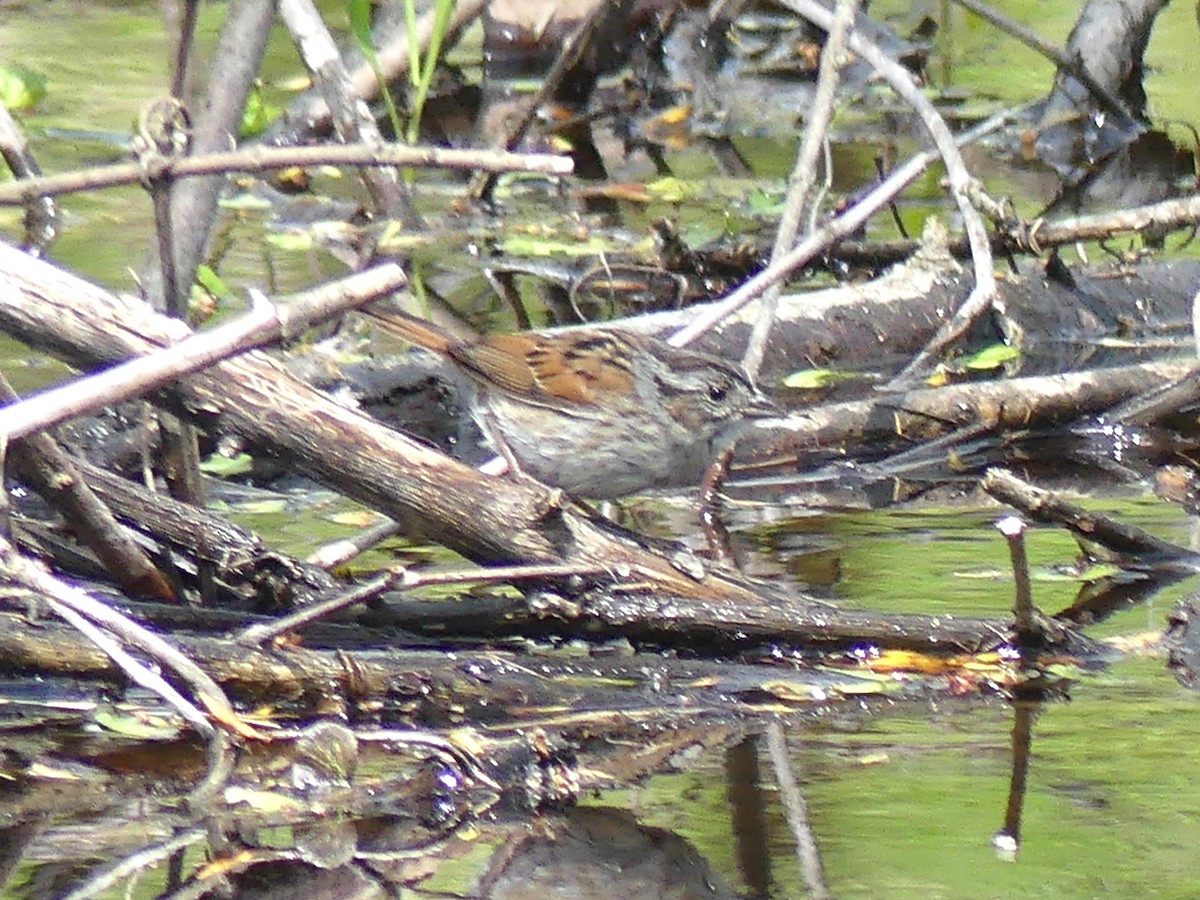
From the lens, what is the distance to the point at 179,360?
3695 millimetres

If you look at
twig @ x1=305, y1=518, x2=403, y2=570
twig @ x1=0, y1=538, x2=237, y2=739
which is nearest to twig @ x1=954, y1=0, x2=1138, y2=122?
twig @ x1=305, y1=518, x2=403, y2=570

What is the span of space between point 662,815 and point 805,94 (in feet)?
32.6

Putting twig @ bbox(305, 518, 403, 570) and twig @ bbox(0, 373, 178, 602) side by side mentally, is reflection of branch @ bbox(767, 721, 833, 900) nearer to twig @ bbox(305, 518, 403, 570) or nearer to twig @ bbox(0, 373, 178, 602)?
twig @ bbox(305, 518, 403, 570)

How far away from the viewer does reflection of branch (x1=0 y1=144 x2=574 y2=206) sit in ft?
11.9

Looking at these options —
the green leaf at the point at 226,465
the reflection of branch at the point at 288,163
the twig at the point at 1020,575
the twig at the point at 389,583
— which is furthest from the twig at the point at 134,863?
the green leaf at the point at 226,465

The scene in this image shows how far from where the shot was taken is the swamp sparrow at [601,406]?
570 cm

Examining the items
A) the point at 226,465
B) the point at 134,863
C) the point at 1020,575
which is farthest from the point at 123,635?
the point at 226,465

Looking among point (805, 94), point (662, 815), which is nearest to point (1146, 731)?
point (662, 815)

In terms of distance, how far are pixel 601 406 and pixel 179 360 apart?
2.20m

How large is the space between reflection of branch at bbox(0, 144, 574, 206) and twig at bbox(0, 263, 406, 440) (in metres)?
0.20

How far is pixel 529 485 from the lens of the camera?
181 inches

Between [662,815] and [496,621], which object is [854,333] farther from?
[662,815]

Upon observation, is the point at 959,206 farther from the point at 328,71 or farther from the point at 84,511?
the point at 84,511

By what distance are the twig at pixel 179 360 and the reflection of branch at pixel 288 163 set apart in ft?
0.67
